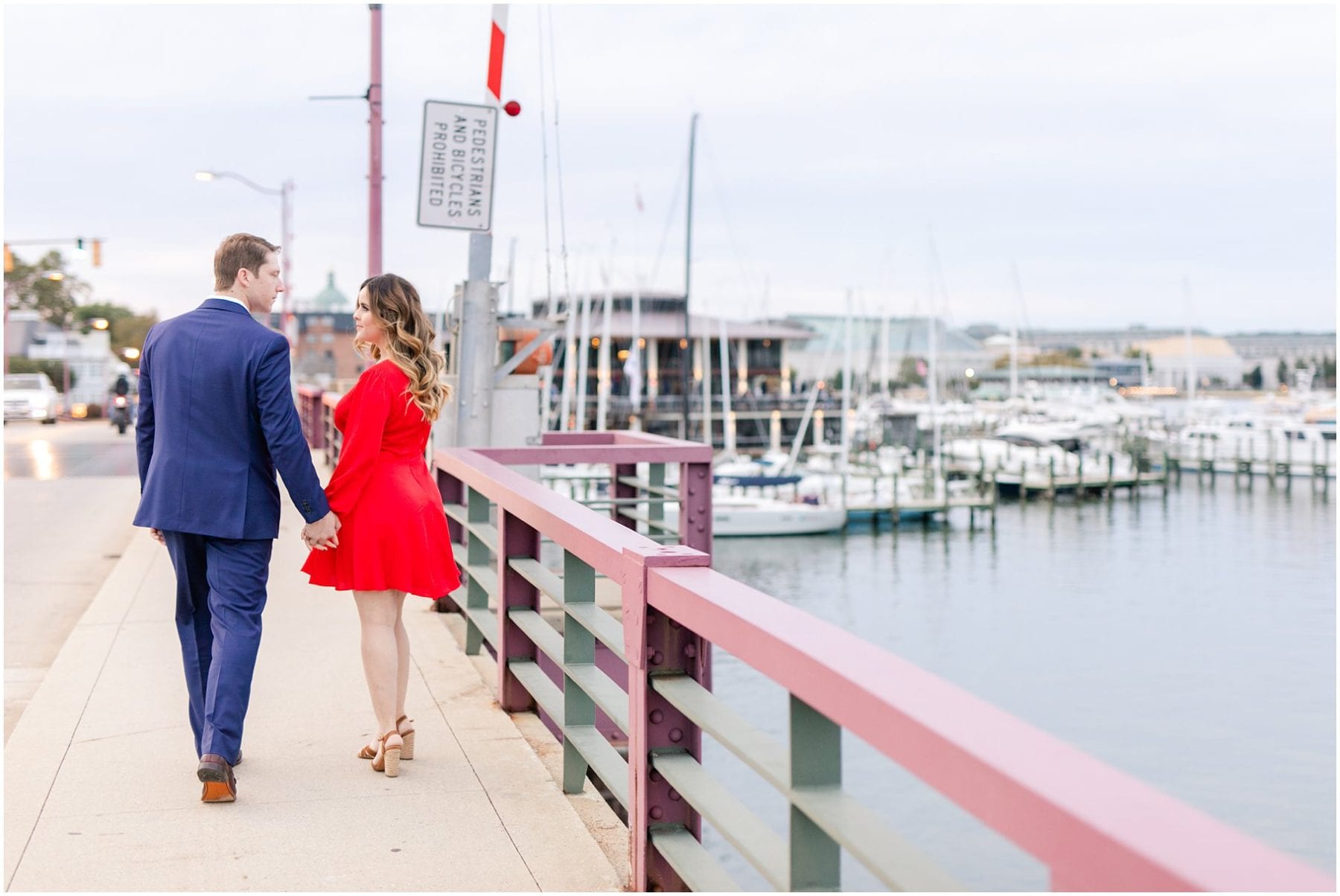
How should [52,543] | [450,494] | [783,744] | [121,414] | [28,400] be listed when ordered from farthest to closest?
[28,400], [121,414], [52,543], [450,494], [783,744]

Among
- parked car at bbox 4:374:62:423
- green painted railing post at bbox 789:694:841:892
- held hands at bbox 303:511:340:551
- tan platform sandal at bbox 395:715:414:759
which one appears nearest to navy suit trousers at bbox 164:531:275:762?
held hands at bbox 303:511:340:551

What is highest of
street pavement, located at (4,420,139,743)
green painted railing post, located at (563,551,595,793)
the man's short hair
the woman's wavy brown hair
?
the man's short hair

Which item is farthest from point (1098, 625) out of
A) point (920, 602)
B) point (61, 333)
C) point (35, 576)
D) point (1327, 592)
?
point (61, 333)

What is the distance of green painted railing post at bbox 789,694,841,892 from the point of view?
115 inches

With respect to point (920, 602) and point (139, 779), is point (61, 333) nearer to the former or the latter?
point (920, 602)

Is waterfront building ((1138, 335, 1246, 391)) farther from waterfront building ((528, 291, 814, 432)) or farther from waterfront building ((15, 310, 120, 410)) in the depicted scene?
waterfront building ((15, 310, 120, 410))

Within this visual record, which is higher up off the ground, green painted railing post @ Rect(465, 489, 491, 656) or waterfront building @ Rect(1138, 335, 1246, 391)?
waterfront building @ Rect(1138, 335, 1246, 391)

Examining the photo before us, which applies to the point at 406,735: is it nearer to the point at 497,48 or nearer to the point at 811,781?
the point at 811,781

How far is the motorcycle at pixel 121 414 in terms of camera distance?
3953 cm

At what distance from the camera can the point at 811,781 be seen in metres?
2.94

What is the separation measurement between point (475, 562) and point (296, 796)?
270cm

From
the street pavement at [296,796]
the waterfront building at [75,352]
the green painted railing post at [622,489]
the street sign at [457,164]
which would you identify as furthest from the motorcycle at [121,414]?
the waterfront building at [75,352]

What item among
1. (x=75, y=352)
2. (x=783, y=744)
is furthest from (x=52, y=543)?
(x=75, y=352)

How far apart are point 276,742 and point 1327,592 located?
145ft
